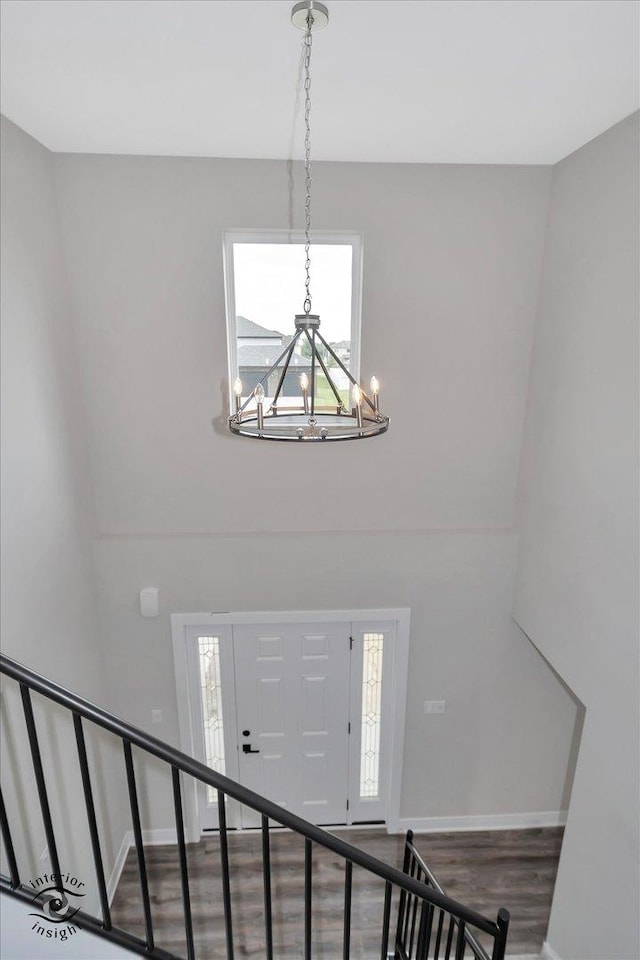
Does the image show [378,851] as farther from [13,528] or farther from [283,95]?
[283,95]

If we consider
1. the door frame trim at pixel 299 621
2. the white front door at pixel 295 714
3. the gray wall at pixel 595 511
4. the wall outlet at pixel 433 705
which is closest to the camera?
the gray wall at pixel 595 511

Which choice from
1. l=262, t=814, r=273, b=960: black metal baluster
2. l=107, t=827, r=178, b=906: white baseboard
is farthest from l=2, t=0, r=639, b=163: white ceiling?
l=107, t=827, r=178, b=906: white baseboard

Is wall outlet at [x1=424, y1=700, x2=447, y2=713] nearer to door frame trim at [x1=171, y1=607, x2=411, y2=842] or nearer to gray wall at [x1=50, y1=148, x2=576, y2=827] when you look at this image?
gray wall at [x1=50, y1=148, x2=576, y2=827]

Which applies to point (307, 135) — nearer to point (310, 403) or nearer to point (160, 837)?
point (310, 403)

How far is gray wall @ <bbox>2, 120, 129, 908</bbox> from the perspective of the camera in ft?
9.23

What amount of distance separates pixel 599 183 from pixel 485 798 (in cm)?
471

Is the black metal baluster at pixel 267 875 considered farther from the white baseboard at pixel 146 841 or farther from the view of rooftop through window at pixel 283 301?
the white baseboard at pixel 146 841

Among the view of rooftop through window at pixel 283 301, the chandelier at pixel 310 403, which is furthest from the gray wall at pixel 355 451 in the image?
the chandelier at pixel 310 403

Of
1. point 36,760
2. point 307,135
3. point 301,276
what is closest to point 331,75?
point 307,135

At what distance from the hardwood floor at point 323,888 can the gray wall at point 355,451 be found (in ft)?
1.26

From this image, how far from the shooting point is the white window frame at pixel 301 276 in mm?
3598

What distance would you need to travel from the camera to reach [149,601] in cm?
407

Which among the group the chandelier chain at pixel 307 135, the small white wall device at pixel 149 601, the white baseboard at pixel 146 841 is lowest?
the white baseboard at pixel 146 841

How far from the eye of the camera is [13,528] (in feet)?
9.26
